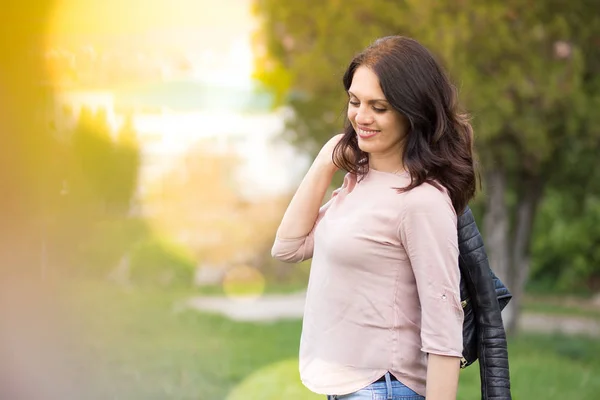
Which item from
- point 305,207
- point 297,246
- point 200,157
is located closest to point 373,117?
point 305,207

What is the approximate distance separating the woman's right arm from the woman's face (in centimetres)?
18

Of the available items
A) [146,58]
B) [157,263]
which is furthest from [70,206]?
[157,263]

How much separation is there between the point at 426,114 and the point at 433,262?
13.1 inches

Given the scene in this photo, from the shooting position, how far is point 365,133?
2.00 metres

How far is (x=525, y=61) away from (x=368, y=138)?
→ 19.2ft

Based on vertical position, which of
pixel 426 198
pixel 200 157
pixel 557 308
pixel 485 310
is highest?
pixel 426 198

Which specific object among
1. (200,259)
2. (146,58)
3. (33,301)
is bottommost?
(200,259)

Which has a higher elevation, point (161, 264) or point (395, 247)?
point (395, 247)

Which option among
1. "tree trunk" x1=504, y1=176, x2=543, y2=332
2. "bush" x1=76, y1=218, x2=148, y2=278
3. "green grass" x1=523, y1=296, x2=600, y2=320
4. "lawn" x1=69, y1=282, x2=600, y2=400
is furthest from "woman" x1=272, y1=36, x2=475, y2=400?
"green grass" x1=523, y1=296, x2=600, y2=320

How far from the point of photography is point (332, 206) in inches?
81.8

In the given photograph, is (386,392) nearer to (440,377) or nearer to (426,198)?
(440,377)

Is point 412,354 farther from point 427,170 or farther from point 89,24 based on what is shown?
point 89,24

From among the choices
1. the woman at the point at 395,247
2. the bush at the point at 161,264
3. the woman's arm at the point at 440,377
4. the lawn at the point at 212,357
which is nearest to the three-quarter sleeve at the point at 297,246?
the woman at the point at 395,247

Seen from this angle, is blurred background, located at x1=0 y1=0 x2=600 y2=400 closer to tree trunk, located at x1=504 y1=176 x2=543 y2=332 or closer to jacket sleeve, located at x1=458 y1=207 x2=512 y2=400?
tree trunk, located at x1=504 y1=176 x2=543 y2=332
